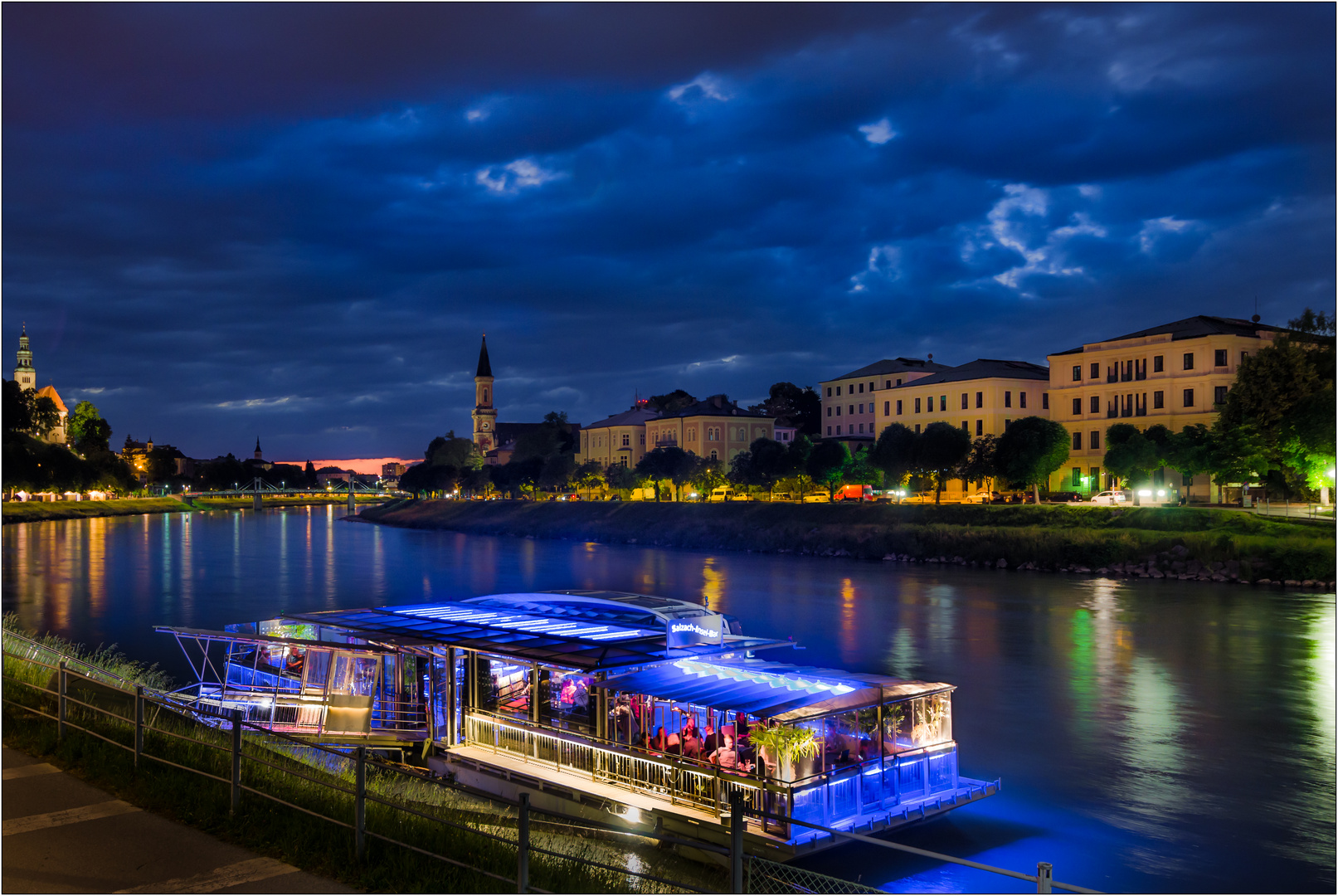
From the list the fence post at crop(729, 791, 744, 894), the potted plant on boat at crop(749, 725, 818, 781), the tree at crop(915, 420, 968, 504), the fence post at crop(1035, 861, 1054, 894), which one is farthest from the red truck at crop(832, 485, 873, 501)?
the fence post at crop(1035, 861, 1054, 894)

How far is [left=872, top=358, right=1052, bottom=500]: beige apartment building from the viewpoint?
320 feet

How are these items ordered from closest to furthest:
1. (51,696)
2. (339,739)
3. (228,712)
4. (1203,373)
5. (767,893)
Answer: (767,893) < (51,696) < (339,739) < (228,712) < (1203,373)

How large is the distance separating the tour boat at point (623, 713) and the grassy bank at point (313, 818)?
1.11 metres

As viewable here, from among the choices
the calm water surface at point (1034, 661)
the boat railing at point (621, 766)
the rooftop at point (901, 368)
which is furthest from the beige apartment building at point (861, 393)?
the boat railing at point (621, 766)

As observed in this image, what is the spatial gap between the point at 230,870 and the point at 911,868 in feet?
34.7

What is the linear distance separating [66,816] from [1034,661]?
30637 millimetres

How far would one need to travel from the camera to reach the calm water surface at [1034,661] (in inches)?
685

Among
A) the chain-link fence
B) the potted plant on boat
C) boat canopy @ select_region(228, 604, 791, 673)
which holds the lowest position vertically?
the chain-link fence

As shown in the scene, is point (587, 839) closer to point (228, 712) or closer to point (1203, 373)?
point (228, 712)

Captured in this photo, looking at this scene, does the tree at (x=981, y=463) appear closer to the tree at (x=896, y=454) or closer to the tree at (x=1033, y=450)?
the tree at (x=1033, y=450)

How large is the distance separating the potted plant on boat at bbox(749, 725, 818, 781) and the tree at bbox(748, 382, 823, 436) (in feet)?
542

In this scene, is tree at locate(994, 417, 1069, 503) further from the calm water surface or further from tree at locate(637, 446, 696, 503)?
tree at locate(637, 446, 696, 503)

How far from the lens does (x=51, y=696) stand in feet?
50.1

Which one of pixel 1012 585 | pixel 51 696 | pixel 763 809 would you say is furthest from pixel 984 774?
pixel 1012 585
